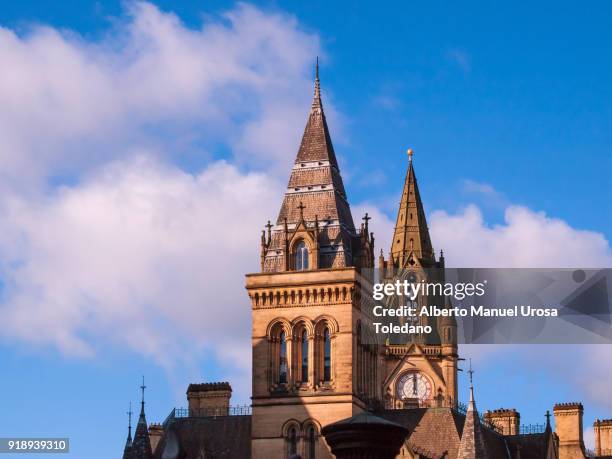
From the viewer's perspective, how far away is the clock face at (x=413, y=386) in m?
127

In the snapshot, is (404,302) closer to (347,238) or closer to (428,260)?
(428,260)

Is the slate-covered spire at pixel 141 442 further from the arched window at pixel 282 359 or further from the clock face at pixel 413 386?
the clock face at pixel 413 386

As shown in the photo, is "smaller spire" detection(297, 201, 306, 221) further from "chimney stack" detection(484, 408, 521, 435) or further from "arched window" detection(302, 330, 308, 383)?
"chimney stack" detection(484, 408, 521, 435)

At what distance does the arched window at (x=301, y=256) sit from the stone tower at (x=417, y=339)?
33.1 meters

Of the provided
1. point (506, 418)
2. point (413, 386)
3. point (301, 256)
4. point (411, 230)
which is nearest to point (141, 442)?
point (301, 256)

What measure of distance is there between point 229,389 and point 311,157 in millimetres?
16259

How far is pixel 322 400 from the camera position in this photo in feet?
284

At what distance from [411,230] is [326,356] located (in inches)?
1883

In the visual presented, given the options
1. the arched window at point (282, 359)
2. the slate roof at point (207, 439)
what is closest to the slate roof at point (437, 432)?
the arched window at point (282, 359)

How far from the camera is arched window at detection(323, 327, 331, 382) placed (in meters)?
87.6

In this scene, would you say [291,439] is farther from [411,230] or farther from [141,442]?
[411,230]

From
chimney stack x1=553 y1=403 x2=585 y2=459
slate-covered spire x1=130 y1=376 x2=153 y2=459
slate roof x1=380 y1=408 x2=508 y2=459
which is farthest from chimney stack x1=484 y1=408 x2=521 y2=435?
slate-covered spire x1=130 y1=376 x2=153 y2=459

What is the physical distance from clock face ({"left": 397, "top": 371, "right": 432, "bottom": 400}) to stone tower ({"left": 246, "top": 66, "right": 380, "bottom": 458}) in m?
35.7

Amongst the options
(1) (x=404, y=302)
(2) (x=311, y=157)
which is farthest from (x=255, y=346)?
(1) (x=404, y=302)
